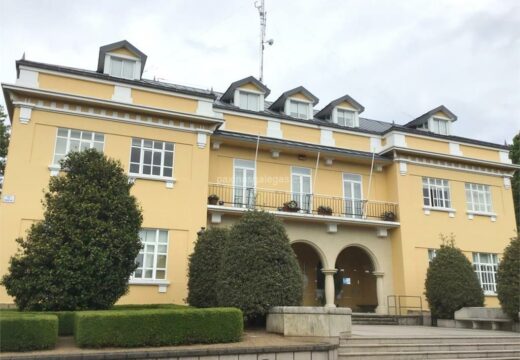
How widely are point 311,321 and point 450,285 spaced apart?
8.78 meters

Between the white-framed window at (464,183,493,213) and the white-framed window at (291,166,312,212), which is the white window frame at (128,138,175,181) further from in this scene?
the white-framed window at (464,183,493,213)

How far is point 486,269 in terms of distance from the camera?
22062mm

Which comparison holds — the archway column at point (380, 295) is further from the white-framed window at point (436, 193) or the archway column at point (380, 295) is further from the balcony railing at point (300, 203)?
the white-framed window at point (436, 193)

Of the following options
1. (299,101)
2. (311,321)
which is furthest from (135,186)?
(299,101)

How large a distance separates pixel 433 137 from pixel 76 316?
1844 centimetres

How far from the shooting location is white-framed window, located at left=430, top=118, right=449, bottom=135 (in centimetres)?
2419

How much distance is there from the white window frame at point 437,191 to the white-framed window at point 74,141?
46.9ft

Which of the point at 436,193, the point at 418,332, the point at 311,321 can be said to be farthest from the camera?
the point at 436,193

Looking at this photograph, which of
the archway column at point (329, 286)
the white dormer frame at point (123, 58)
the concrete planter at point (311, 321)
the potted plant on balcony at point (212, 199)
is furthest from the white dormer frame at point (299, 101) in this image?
the concrete planter at point (311, 321)

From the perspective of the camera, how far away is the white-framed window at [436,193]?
866 inches

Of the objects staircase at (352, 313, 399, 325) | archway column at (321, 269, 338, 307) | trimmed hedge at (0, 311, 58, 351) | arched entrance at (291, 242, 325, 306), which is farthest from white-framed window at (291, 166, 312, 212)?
trimmed hedge at (0, 311, 58, 351)

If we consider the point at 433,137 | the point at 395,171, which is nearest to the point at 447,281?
the point at 395,171

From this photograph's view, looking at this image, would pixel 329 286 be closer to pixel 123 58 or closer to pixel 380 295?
pixel 380 295

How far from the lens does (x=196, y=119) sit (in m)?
18.2
